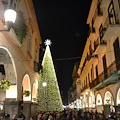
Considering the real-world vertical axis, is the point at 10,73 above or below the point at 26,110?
above

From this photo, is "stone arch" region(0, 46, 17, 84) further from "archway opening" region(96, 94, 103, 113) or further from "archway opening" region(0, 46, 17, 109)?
"archway opening" region(96, 94, 103, 113)

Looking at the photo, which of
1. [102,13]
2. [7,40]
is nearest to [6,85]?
[7,40]

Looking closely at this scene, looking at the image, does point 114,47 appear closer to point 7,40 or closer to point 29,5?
point 29,5

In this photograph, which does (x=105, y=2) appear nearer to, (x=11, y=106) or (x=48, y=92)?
(x=11, y=106)

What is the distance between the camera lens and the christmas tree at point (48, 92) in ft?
67.3

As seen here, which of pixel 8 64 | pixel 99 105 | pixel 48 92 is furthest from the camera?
pixel 48 92

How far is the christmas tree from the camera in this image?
20.5m

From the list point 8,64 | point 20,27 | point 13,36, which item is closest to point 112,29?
point 20,27

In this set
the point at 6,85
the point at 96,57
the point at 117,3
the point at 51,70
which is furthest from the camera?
the point at 51,70

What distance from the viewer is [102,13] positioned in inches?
651

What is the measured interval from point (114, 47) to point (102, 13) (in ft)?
16.9

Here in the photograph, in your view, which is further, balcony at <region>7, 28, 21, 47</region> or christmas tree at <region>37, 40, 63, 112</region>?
christmas tree at <region>37, 40, 63, 112</region>

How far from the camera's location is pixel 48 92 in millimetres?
21391

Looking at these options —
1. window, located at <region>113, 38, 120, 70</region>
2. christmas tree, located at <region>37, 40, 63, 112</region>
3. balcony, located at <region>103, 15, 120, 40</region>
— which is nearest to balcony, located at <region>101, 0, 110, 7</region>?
balcony, located at <region>103, 15, 120, 40</region>
